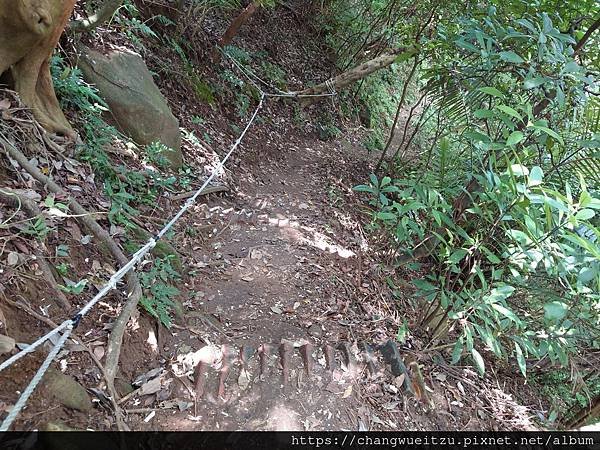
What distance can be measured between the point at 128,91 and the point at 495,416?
15.4 ft

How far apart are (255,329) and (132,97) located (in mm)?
2871

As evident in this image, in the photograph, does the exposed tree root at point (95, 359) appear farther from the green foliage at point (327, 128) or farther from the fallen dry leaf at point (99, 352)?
the green foliage at point (327, 128)

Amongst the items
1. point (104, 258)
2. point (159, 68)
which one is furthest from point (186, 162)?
point (104, 258)

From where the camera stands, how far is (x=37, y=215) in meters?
2.46

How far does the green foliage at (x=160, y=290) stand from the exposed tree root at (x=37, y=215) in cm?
50

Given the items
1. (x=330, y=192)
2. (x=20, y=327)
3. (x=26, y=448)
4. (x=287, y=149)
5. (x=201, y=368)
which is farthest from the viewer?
(x=287, y=149)

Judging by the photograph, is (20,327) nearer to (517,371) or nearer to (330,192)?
(517,371)

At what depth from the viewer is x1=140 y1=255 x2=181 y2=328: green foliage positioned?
278 cm

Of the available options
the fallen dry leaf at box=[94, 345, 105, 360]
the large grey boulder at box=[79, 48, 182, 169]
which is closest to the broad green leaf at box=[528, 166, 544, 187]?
the fallen dry leaf at box=[94, 345, 105, 360]

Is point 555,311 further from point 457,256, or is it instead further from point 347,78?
point 347,78

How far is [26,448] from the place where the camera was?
5.41 feet

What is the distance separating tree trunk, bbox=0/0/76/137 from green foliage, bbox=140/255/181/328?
4.55 feet

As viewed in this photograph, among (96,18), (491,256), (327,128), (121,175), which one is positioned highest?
(491,256)

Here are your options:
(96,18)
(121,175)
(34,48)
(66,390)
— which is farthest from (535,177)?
(96,18)
